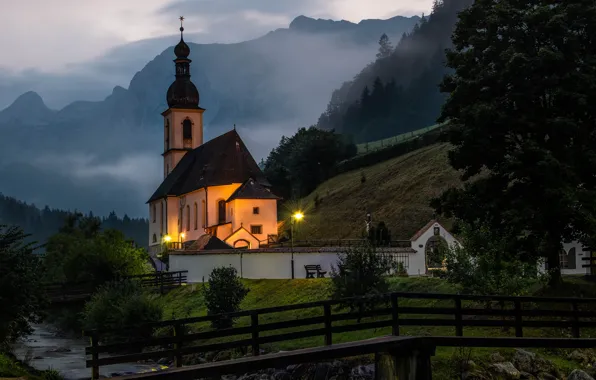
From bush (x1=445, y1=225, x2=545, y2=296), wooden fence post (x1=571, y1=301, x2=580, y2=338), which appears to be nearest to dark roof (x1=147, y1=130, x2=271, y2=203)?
bush (x1=445, y1=225, x2=545, y2=296)

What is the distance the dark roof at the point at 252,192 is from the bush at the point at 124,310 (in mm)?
45606

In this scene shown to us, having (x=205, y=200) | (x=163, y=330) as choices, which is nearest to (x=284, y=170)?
(x=205, y=200)

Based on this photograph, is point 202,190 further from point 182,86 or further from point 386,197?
point 182,86

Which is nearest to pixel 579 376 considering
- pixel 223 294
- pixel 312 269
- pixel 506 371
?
pixel 506 371

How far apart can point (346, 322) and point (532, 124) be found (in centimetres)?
1271

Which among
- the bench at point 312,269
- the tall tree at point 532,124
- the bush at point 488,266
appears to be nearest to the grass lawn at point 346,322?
the bush at point 488,266

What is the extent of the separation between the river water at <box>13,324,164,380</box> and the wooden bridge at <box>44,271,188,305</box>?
3.16 metres

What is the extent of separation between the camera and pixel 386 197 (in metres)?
101

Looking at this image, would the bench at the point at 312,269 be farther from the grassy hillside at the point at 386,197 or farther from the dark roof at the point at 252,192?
the dark roof at the point at 252,192

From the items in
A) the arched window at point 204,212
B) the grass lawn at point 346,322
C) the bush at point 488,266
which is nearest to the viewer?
the grass lawn at point 346,322

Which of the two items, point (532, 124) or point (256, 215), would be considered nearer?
point (532, 124)

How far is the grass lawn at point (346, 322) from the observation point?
27016 millimetres

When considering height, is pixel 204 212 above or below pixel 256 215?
above

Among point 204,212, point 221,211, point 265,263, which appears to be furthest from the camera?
point 204,212
